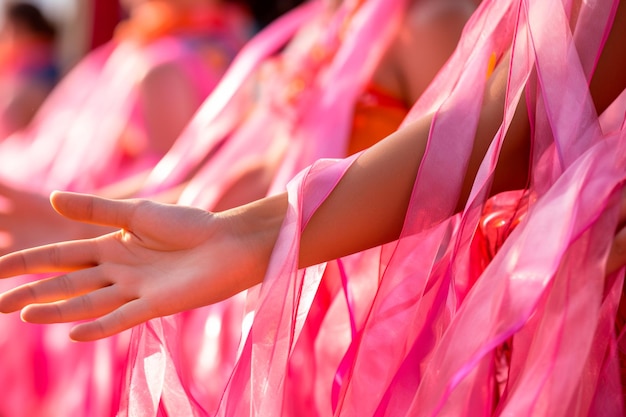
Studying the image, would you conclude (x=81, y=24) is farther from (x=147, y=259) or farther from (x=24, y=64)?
(x=147, y=259)

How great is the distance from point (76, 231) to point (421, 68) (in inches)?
20.9

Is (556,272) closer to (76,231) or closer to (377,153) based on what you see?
(377,153)

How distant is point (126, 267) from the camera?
65 centimetres

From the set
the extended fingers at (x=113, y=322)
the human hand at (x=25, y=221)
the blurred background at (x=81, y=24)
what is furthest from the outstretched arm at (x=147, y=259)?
the blurred background at (x=81, y=24)

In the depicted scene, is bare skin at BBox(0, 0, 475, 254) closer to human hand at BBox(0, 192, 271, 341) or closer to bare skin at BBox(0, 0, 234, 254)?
bare skin at BBox(0, 0, 234, 254)

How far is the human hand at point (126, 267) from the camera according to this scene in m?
0.64

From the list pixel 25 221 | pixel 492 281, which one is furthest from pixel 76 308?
pixel 25 221

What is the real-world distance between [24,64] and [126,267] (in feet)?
7.58

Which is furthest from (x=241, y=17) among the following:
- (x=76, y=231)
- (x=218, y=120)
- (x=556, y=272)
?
(x=556, y=272)

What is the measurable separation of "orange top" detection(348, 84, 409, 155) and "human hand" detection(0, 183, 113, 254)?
0.38 meters

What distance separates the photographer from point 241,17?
6.78 ft

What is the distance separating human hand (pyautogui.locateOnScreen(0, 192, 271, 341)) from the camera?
636mm

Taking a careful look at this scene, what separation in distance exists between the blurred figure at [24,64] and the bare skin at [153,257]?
185cm

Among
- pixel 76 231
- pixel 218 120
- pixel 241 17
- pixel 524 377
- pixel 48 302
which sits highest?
pixel 241 17
